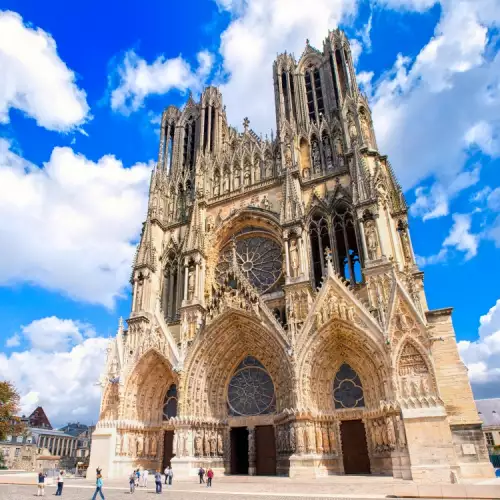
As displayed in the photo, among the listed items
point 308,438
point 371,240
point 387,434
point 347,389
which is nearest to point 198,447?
point 308,438

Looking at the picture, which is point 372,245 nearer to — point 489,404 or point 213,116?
point 213,116

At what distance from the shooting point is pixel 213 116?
97.8 ft

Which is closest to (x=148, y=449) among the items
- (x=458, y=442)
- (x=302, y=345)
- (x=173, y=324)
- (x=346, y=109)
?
(x=173, y=324)

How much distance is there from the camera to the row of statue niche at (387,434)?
47.5 ft

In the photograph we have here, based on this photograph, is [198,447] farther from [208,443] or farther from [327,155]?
[327,155]

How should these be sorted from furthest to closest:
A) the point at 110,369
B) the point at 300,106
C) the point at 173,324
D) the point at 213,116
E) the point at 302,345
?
the point at 213,116, the point at 300,106, the point at 173,324, the point at 110,369, the point at 302,345

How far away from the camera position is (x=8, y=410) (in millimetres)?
27609

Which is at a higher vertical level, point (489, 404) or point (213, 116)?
point (213, 116)

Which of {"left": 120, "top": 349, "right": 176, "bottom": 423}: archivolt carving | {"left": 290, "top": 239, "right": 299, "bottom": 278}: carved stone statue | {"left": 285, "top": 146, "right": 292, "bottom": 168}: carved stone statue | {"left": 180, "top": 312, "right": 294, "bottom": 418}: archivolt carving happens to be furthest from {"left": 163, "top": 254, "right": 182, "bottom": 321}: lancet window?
{"left": 285, "top": 146, "right": 292, "bottom": 168}: carved stone statue

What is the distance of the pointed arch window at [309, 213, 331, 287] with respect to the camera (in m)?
20.6

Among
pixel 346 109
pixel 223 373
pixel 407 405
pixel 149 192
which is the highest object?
pixel 346 109

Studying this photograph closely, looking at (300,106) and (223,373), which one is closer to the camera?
(223,373)

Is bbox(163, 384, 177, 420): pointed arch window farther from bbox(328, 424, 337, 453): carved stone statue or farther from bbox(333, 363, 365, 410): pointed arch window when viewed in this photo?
bbox(333, 363, 365, 410): pointed arch window

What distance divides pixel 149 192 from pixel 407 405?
19.6 m
